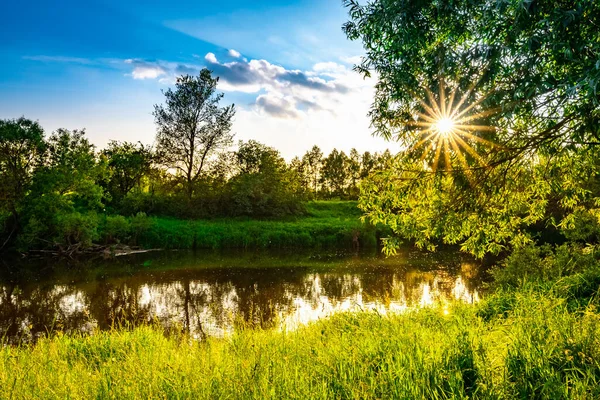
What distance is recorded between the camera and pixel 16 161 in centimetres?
2688

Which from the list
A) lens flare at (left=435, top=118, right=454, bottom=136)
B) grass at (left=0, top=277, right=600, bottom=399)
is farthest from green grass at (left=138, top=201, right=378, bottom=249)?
grass at (left=0, top=277, right=600, bottom=399)

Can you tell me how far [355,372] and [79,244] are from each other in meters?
27.6

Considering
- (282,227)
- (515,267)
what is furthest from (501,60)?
(282,227)

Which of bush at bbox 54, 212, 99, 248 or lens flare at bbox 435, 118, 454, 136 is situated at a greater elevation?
lens flare at bbox 435, 118, 454, 136

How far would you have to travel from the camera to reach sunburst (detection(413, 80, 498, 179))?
20.7 feet

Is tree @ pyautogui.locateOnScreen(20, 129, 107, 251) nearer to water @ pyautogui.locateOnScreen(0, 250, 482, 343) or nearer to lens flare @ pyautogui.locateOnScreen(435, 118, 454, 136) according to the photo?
water @ pyautogui.locateOnScreen(0, 250, 482, 343)

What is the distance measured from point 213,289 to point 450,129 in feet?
44.2

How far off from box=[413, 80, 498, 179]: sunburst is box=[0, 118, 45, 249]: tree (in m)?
27.3

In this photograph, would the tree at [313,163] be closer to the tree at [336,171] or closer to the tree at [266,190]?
the tree at [336,171]

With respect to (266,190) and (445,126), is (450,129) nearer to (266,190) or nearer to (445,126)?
(445,126)

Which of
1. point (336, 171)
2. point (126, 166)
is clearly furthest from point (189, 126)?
point (336, 171)

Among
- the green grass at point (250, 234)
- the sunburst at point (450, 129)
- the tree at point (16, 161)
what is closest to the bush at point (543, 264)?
the sunburst at point (450, 129)

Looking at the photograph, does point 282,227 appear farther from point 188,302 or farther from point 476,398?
point 476,398

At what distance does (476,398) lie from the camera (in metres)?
3.74
